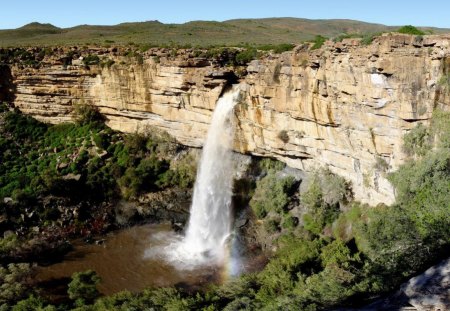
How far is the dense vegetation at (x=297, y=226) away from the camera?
59.3 ft

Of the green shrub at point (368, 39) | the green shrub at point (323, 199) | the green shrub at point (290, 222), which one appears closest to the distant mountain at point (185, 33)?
the green shrub at point (323, 199)

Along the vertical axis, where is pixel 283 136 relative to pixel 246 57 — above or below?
below

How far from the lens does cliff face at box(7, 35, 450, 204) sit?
827 inches

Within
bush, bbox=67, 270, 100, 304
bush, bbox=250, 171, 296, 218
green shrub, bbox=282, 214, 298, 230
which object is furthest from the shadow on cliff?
green shrub, bbox=282, 214, 298, 230

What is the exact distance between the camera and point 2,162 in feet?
120

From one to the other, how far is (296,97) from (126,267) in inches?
613

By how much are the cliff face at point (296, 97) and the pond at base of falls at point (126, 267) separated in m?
8.48

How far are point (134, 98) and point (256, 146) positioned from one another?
1171 centimetres

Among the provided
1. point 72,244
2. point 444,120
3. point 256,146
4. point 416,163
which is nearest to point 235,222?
point 256,146

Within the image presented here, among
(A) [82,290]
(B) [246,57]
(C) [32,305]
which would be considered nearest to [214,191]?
(B) [246,57]

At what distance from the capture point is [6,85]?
39.9 meters

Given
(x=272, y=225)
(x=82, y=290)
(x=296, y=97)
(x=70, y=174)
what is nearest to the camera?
(x=82, y=290)

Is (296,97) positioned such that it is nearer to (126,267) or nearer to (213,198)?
(213,198)

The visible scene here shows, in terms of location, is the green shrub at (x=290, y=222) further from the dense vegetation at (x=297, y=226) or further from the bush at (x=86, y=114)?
the bush at (x=86, y=114)
